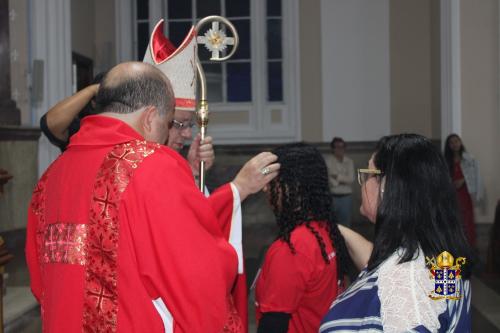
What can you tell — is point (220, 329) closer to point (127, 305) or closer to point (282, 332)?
point (127, 305)

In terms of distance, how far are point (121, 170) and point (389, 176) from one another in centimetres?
70

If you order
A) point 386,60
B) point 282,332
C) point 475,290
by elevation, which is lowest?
point 475,290

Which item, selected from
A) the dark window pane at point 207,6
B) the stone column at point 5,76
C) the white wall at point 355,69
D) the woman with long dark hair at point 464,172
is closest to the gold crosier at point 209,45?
the stone column at point 5,76

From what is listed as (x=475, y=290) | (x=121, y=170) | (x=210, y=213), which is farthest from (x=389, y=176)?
(x=475, y=290)

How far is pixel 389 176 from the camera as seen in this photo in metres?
1.68

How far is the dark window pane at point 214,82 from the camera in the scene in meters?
11.0

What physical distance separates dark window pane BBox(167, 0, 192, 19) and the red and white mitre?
28.4ft

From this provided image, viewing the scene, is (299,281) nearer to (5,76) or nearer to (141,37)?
(5,76)

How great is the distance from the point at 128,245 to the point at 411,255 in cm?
71

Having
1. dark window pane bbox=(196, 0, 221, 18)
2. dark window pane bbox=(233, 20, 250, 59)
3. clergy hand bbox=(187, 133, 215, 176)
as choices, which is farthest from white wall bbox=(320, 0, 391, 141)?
clergy hand bbox=(187, 133, 215, 176)

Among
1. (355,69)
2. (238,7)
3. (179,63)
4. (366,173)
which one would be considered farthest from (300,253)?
(238,7)

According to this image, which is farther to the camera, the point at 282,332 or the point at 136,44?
the point at 136,44

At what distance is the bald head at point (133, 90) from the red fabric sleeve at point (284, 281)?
27.8 inches

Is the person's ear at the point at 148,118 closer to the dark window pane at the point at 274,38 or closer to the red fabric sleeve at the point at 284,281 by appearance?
the red fabric sleeve at the point at 284,281
